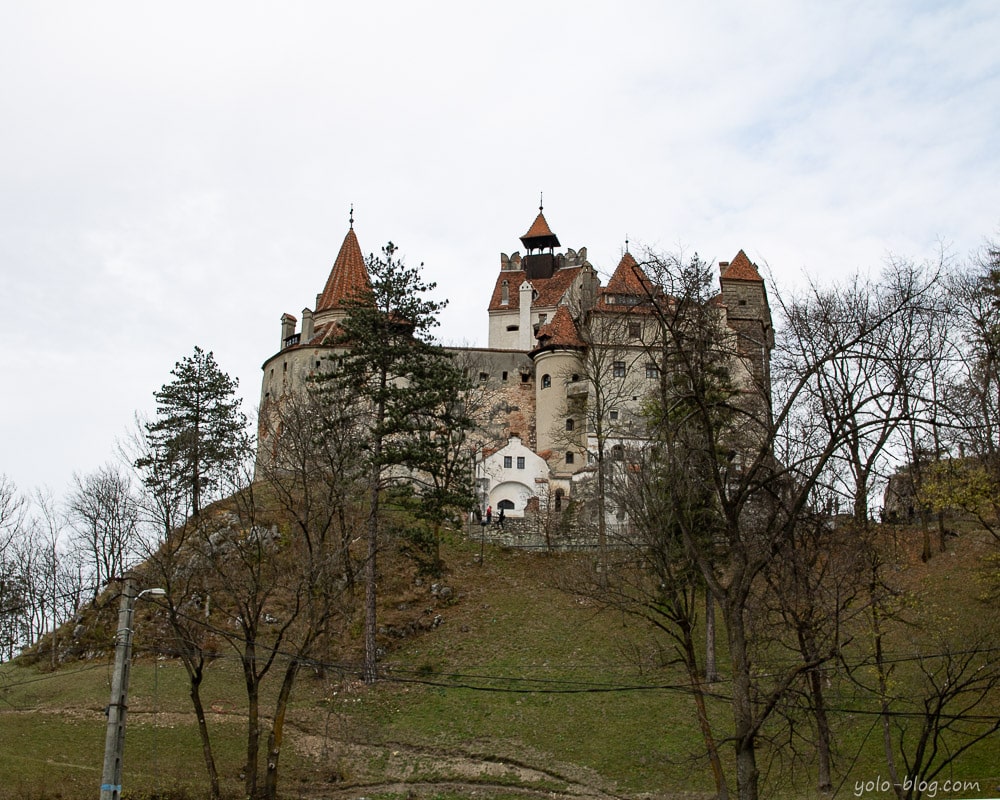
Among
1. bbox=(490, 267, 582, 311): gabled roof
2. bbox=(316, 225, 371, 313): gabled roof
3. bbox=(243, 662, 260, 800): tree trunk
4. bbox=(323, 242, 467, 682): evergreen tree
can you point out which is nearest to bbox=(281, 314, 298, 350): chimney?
bbox=(316, 225, 371, 313): gabled roof

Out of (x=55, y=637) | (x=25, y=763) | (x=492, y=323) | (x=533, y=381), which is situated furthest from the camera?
(x=492, y=323)

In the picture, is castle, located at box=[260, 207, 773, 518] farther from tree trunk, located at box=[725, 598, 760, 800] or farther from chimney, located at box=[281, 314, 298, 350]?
tree trunk, located at box=[725, 598, 760, 800]

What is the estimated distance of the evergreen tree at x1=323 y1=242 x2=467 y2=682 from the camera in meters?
34.7

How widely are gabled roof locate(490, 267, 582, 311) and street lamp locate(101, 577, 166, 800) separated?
5204 cm

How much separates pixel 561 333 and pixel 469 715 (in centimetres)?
3130

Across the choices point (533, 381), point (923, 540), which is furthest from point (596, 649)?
point (533, 381)

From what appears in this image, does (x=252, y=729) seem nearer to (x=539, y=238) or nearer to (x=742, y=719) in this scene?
(x=742, y=719)

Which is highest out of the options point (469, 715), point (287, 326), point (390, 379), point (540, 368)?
point (287, 326)

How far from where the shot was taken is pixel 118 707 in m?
15.3

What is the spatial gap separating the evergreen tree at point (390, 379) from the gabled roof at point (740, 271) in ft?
92.1

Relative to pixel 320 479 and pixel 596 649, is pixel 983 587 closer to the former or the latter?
pixel 596 649

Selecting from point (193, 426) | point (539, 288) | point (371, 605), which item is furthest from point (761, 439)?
point (539, 288)

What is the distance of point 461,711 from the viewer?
30.1 m

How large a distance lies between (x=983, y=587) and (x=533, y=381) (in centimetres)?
3231
